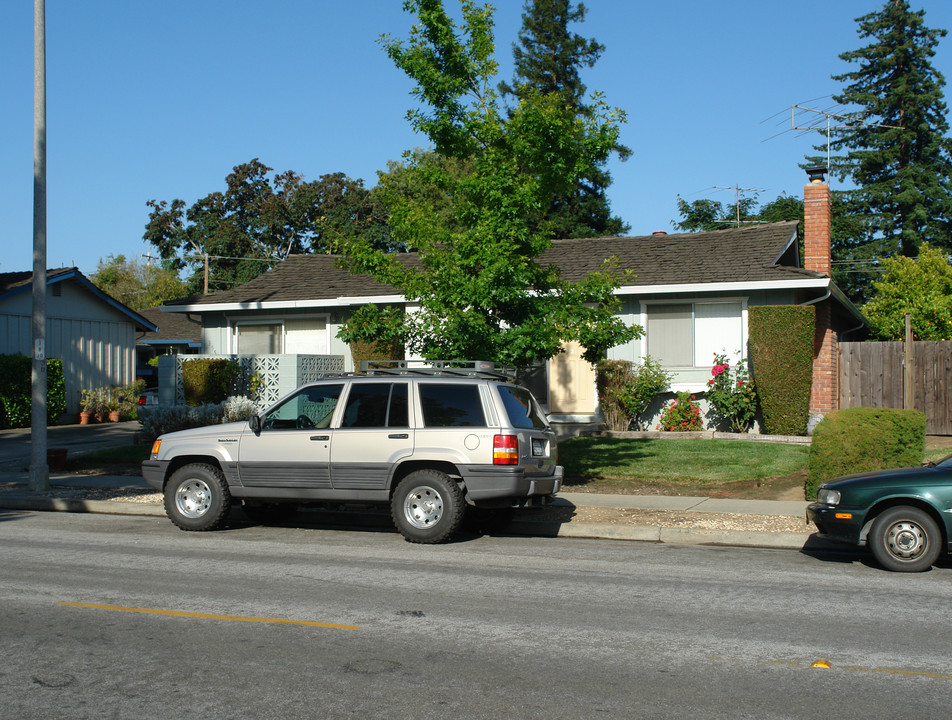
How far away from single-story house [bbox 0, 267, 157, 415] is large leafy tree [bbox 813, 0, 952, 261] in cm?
3566

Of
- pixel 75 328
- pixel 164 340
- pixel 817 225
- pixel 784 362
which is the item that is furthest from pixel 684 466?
pixel 164 340

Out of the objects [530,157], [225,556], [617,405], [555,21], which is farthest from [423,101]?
[555,21]

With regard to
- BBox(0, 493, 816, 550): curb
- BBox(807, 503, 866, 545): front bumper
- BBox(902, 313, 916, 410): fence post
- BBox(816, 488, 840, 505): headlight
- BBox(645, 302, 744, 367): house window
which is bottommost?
BBox(0, 493, 816, 550): curb

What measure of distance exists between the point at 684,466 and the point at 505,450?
6048 millimetres

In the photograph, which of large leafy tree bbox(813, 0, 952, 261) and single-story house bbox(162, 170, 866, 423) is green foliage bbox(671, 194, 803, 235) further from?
single-story house bbox(162, 170, 866, 423)

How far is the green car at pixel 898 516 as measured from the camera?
8.56 m

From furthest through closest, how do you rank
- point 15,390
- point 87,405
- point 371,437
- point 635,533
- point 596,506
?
point 87,405 → point 15,390 → point 596,506 → point 635,533 → point 371,437

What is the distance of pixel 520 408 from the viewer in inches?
411

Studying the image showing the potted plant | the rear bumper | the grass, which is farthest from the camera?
the potted plant

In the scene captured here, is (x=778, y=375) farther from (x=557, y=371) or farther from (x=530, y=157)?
(x=530, y=157)

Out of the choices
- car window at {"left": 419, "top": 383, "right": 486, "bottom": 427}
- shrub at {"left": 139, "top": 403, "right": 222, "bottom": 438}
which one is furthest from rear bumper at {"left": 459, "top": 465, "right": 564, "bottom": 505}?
shrub at {"left": 139, "top": 403, "right": 222, "bottom": 438}

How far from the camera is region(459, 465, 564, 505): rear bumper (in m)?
9.80

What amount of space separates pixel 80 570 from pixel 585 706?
222 inches

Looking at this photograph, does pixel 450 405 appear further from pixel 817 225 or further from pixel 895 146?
pixel 895 146
